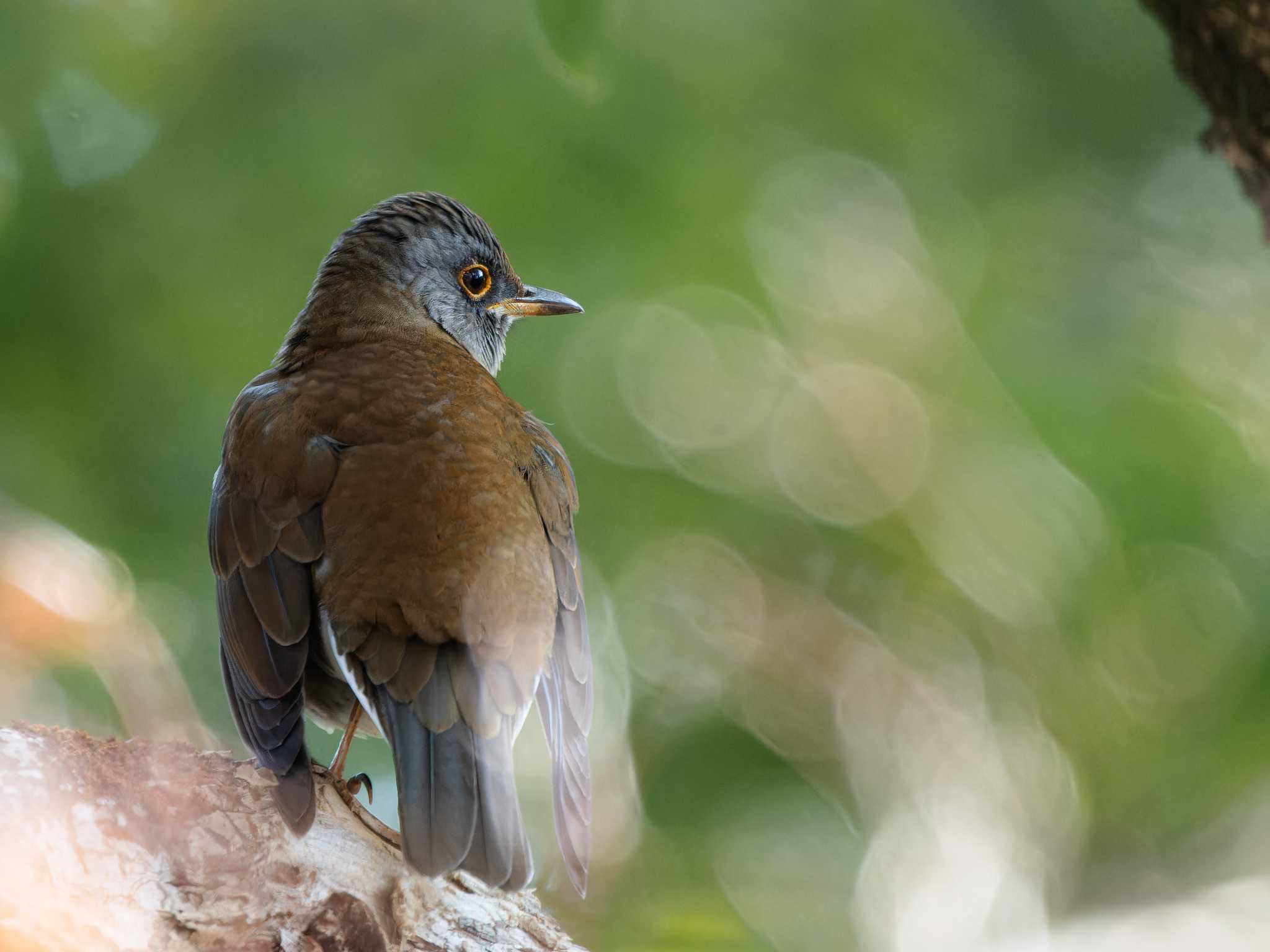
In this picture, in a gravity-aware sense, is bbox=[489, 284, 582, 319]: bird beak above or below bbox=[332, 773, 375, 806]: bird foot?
above

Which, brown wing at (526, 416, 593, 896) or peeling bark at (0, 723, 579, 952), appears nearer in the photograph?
peeling bark at (0, 723, 579, 952)

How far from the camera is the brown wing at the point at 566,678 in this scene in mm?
2975

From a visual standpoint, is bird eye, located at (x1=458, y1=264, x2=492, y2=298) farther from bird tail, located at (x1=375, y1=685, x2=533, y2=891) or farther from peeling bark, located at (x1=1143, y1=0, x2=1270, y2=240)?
peeling bark, located at (x1=1143, y1=0, x2=1270, y2=240)

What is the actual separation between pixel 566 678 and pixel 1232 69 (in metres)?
2.14

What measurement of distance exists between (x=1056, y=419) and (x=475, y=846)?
3.41 m

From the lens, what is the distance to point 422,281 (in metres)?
3.95

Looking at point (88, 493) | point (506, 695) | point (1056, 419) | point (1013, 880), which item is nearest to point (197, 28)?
point (88, 493)

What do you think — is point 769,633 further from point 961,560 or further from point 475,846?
point 475,846

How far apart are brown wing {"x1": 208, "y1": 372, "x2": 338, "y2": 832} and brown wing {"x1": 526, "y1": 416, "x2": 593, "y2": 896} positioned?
1.80 ft

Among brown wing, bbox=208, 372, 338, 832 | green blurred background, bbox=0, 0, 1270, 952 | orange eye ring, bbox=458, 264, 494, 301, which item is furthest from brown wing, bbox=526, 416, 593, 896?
green blurred background, bbox=0, 0, 1270, 952

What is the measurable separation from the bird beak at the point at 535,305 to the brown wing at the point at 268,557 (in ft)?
3.38

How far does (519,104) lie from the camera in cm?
468

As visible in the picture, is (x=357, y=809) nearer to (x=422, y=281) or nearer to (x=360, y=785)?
(x=360, y=785)

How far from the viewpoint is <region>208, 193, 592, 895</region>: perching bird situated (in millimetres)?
2613
